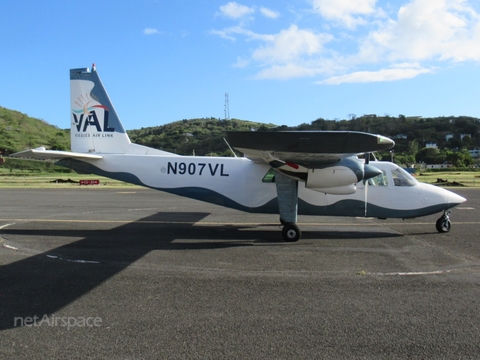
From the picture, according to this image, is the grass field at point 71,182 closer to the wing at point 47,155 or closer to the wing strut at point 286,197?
the wing at point 47,155

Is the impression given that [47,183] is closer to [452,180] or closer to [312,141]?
[312,141]

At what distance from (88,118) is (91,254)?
514 centimetres

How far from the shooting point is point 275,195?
10562mm

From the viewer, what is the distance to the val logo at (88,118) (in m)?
11.3

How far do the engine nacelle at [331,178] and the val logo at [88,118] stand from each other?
252 inches

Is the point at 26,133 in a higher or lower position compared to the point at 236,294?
higher

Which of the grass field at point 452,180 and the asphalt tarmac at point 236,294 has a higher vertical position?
the asphalt tarmac at point 236,294

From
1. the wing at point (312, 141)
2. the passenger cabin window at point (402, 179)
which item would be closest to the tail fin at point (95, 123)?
the wing at point (312, 141)

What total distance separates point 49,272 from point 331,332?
4.91 meters

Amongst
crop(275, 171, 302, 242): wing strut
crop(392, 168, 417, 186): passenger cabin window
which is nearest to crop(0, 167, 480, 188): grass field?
crop(392, 168, 417, 186): passenger cabin window

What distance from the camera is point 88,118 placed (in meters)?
11.4

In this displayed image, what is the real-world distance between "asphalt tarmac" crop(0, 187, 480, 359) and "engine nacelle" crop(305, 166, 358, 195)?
4.57 feet

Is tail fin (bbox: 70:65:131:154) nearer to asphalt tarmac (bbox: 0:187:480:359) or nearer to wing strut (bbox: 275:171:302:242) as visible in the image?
asphalt tarmac (bbox: 0:187:480:359)

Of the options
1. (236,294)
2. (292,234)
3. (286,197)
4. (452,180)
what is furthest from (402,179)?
(452,180)
